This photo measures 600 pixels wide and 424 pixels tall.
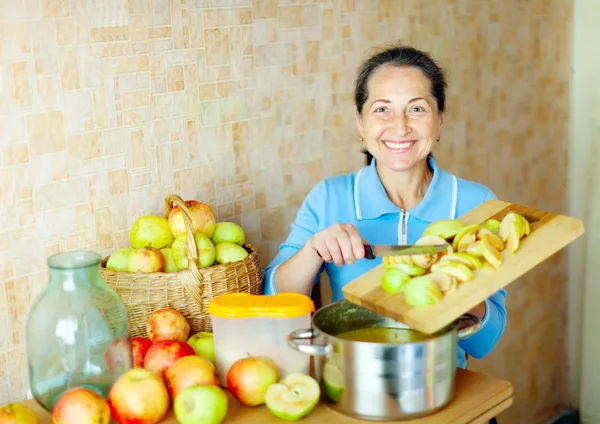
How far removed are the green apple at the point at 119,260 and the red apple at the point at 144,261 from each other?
17mm

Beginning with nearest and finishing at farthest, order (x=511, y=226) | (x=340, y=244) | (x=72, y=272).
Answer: (x=72, y=272) → (x=511, y=226) → (x=340, y=244)

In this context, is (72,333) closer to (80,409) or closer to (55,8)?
(80,409)

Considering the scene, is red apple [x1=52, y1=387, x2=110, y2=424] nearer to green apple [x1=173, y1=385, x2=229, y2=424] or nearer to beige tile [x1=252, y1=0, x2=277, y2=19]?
Answer: green apple [x1=173, y1=385, x2=229, y2=424]

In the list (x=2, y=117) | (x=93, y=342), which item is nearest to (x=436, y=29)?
(x=2, y=117)

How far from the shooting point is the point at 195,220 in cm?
165

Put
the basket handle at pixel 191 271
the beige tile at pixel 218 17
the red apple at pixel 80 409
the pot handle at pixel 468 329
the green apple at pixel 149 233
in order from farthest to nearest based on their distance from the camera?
the beige tile at pixel 218 17 < the green apple at pixel 149 233 < the basket handle at pixel 191 271 < the pot handle at pixel 468 329 < the red apple at pixel 80 409

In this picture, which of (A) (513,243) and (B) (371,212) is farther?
(B) (371,212)

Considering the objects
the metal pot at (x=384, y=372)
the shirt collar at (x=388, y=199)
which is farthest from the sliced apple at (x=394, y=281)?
the shirt collar at (x=388, y=199)

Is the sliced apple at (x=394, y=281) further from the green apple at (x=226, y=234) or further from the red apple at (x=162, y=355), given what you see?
the green apple at (x=226, y=234)

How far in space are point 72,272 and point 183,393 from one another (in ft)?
0.87

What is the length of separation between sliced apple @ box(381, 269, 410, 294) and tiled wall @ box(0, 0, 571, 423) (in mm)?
689

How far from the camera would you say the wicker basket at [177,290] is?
154cm

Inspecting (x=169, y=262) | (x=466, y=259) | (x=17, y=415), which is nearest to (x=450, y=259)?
(x=466, y=259)

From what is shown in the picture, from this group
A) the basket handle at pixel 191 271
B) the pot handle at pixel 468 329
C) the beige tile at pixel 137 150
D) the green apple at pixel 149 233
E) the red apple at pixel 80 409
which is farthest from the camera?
the beige tile at pixel 137 150
